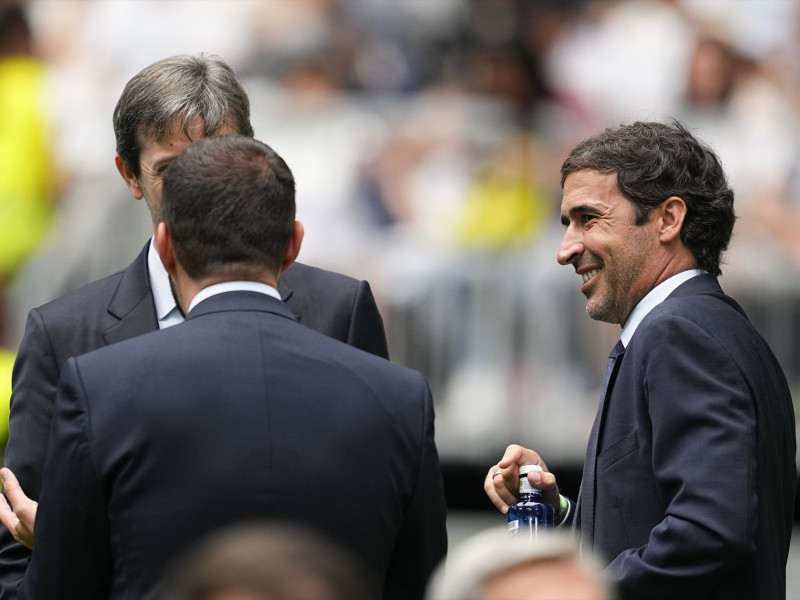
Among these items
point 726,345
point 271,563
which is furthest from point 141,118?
point 271,563

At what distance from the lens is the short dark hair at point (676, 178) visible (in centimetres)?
358

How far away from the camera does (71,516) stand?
2.51m

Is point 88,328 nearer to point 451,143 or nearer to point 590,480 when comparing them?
point 590,480

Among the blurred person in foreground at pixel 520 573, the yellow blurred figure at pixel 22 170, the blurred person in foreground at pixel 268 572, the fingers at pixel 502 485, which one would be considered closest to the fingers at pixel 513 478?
the fingers at pixel 502 485

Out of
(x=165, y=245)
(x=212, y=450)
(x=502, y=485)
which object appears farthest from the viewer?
(x=502, y=485)

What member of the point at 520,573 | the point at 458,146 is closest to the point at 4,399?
the point at 520,573

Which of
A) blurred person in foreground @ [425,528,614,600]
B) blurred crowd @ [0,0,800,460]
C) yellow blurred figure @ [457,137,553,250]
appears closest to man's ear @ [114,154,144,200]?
blurred person in foreground @ [425,528,614,600]

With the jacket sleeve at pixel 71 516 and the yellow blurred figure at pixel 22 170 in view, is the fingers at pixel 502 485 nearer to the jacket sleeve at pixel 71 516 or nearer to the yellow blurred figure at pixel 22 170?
the jacket sleeve at pixel 71 516

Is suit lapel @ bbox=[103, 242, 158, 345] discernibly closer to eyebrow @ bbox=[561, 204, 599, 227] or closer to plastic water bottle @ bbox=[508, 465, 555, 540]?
plastic water bottle @ bbox=[508, 465, 555, 540]

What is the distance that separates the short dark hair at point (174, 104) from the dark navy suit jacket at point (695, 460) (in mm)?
1020

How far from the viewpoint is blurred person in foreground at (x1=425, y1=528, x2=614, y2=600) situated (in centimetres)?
205

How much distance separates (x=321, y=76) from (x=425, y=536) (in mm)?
6810

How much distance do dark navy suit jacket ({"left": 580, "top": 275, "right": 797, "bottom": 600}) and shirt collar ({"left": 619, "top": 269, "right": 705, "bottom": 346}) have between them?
0.16 feet

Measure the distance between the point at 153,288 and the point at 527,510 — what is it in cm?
97
